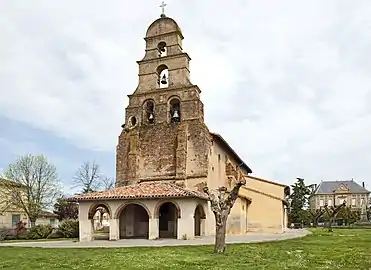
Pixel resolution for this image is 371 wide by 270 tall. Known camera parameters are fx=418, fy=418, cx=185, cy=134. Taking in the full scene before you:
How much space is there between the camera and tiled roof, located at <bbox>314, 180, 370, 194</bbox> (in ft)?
364

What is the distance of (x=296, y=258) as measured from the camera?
1644 centimetres

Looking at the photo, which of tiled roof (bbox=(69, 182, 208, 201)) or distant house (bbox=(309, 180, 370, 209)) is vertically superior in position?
tiled roof (bbox=(69, 182, 208, 201))

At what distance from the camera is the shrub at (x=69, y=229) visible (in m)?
36.2

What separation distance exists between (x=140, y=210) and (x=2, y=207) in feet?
82.5

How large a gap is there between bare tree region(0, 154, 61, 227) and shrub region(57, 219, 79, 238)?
13.1 meters

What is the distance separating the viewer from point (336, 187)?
111m

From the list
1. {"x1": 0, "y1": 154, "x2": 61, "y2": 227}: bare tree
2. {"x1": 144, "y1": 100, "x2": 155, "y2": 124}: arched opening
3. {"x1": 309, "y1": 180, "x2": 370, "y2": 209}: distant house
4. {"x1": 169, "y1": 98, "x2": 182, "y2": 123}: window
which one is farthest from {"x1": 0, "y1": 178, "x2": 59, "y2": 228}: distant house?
{"x1": 309, "y1": 180, "x2": 370, "y2": 209}: distant house

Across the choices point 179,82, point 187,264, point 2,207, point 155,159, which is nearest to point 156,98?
point 179,82

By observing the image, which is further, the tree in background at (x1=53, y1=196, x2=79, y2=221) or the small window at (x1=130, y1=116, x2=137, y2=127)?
the tree in background at (x1=53, y1=196, x2=79, y2=221)

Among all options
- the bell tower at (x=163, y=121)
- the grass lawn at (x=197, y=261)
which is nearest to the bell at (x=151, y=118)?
the bell tower at (x=163, y=121)

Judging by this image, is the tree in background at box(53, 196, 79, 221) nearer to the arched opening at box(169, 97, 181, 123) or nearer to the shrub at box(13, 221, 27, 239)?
the shrub at box(13, 221, 27, 239)

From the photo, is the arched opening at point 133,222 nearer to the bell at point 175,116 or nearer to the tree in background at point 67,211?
the bell at point 175,116

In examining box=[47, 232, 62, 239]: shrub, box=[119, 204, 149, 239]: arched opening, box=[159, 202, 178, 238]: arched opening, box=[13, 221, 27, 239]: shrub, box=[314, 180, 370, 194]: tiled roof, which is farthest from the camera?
box=[314, 180, 370, 194]: tiled roof

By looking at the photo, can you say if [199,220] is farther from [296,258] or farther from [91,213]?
[296,258]
